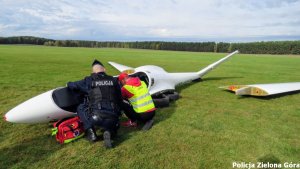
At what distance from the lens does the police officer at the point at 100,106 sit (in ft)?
16.2

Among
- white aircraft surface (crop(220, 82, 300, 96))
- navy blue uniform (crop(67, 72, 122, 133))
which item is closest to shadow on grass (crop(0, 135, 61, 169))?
navy blue uniform (crop(67, 72, 122, 133))

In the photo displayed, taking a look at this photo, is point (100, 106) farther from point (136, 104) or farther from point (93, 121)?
point (136, 104)

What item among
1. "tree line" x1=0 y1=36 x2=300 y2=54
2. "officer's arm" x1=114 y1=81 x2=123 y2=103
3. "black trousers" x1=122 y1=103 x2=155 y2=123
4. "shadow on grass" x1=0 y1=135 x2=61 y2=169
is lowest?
"shadow on grass" x1=0 y1=135 x2=61 y2=169

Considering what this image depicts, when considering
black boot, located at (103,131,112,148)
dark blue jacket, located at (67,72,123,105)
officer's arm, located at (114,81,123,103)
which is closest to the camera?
black boot, located at (103,131,112,148)

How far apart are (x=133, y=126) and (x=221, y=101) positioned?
14.3 ft

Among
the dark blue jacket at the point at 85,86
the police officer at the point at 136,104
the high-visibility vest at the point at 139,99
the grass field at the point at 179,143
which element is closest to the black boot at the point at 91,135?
the grass field at the point at 179,143

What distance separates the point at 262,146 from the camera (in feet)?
16.5

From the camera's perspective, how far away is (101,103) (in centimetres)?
496

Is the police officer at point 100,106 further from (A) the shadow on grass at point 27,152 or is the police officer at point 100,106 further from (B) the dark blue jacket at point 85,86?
(A) the shadow on grass at point 27,152

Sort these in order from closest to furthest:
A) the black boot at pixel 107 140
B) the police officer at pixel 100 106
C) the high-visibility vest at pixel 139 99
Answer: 1. the black boot at pixel 107 140
2. the police officer at pixel 100 106
3. the high-visibility vest at pixel 139 99

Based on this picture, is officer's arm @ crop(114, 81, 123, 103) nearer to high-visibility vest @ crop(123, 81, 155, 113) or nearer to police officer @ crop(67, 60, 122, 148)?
police officer @ crop(67, 60, 122, 148)

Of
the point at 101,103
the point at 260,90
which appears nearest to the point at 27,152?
the point at 101,103

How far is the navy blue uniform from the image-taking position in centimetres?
493

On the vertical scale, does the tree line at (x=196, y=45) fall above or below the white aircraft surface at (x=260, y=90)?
above
